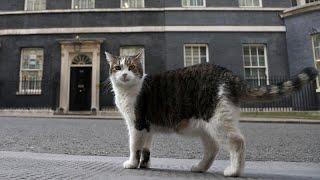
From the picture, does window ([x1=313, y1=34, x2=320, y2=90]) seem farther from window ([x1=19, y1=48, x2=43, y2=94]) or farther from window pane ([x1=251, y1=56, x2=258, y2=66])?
A: window ([x1=19, y1=48, x2=43, y2=94])

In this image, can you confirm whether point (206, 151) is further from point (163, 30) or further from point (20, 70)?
point (20, 70)

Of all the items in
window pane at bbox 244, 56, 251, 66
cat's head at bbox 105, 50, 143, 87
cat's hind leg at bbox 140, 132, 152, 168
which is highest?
window pane at bbox 244, 56, 251, 66

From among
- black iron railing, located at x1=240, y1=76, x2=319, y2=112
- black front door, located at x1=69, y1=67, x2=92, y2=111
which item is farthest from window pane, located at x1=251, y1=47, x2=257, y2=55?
black front door, located at x1=69, y1=67, x2=92, y2=111

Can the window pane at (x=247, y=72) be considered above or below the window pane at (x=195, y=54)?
below

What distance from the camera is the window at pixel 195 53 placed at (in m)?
19.7

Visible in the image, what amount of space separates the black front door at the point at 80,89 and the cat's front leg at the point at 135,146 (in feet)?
53.5

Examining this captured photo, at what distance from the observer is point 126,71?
11.4ft

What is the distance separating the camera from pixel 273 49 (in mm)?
19906

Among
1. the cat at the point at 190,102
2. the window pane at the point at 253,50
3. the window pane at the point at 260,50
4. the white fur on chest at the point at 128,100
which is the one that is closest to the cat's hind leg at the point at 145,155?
the cat at the point at 190,102

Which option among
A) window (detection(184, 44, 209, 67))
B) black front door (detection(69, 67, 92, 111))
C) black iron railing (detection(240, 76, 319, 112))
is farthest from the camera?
window (detection(184, 44, 209, 67))

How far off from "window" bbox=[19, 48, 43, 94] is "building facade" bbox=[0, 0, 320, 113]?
0.06 m

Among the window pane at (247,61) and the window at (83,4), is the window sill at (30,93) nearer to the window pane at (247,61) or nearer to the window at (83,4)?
the window at (83,4)

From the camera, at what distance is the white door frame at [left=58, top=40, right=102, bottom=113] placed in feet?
62.7

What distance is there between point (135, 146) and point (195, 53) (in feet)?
55.2
